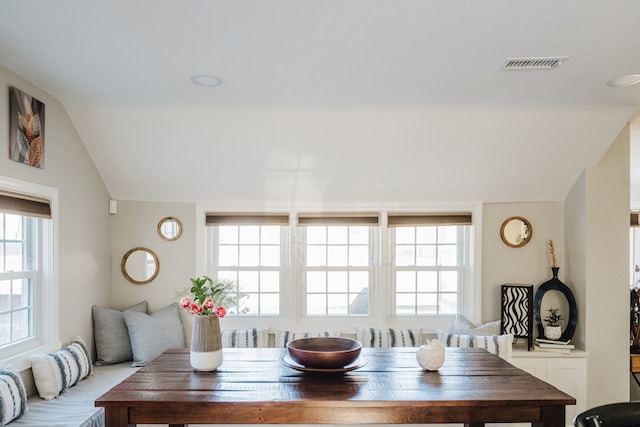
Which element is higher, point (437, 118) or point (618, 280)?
point (437, 118)

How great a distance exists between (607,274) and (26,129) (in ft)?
14.4

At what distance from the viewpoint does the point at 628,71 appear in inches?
110

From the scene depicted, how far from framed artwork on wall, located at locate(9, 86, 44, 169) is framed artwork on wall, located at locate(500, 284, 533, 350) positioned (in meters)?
3.76

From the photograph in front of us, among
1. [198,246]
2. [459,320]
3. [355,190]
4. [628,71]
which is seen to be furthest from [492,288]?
[198,246]

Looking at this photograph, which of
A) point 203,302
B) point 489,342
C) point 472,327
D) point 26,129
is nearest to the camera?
point 203,302

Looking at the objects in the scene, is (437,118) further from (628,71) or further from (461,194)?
(628,71)

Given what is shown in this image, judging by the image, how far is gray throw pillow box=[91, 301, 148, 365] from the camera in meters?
3.88

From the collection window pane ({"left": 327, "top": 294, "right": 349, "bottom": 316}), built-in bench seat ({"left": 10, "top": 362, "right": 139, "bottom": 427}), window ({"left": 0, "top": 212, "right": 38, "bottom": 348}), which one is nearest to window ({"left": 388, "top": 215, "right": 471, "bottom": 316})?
window pane ({"left": 327, "top": 294, "right": 349, "bottom": 316})

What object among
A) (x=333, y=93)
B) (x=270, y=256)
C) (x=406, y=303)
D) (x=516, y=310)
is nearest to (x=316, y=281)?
(x=270, y=256)

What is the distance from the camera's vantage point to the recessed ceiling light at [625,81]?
2.87 meters

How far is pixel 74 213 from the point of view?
3.67 meters

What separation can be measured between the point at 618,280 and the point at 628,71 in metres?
1.96

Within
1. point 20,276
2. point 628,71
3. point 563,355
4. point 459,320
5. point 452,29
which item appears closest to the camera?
point 452,29

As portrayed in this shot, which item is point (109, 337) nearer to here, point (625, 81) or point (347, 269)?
point (347, 269)
